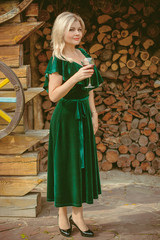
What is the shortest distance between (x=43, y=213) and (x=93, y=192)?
0.82 m

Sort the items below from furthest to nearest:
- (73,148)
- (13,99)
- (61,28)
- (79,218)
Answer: (13,99) < (79,218) < (73,148) < (61,28)

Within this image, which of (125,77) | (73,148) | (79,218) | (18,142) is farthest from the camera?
(125,77)

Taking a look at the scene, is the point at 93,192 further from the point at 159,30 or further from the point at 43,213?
the point at 159,30

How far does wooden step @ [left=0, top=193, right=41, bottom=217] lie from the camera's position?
3.13 m

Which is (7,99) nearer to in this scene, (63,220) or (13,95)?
(13,95)

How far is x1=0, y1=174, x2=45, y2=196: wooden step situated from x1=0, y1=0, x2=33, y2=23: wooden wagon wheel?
150cm

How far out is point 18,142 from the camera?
10.1 feet

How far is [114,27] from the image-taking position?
14.0 ft

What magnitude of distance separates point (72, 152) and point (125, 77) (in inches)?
85.2

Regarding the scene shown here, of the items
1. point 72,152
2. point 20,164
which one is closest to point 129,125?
point 20,164

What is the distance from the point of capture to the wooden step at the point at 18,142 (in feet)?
10.0

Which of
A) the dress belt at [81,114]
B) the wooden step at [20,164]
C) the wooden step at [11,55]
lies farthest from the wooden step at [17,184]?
the wooden step at [11,55]

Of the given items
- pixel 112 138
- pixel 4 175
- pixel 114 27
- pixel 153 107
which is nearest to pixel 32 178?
pixel 4 175

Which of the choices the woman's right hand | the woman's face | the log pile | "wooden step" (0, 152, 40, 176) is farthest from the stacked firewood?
the woman's right hand
